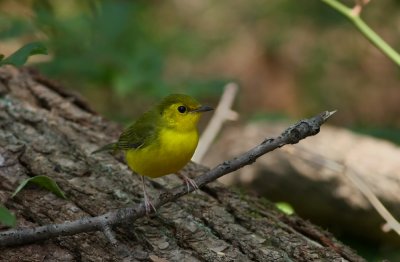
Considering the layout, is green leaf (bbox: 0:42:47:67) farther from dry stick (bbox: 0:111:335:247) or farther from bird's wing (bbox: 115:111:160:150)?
bird's wing (bbox: 115:111:160:150)

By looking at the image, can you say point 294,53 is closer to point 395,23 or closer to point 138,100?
point 395,23

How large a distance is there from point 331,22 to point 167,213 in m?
5.40

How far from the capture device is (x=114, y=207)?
3.30 m

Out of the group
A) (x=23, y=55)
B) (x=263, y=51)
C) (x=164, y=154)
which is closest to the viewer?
(x=23, y=55)

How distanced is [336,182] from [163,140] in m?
1.78

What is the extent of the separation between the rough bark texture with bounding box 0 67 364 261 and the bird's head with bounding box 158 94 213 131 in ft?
→ 1.03

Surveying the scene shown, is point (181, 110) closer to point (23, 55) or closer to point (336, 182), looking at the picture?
point (23, 55)

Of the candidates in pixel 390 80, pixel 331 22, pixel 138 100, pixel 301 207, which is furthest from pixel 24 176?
pixel 390 80

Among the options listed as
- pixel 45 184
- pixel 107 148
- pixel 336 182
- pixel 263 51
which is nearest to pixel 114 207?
pixel 45 184

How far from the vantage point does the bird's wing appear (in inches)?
142

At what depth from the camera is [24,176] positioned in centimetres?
339

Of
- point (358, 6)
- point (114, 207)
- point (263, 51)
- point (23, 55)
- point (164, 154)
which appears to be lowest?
point (114, 207)

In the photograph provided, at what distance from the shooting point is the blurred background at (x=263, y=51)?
285 inches

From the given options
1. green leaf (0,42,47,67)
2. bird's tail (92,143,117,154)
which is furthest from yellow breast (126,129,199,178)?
green leaf (0,42,47,67)
